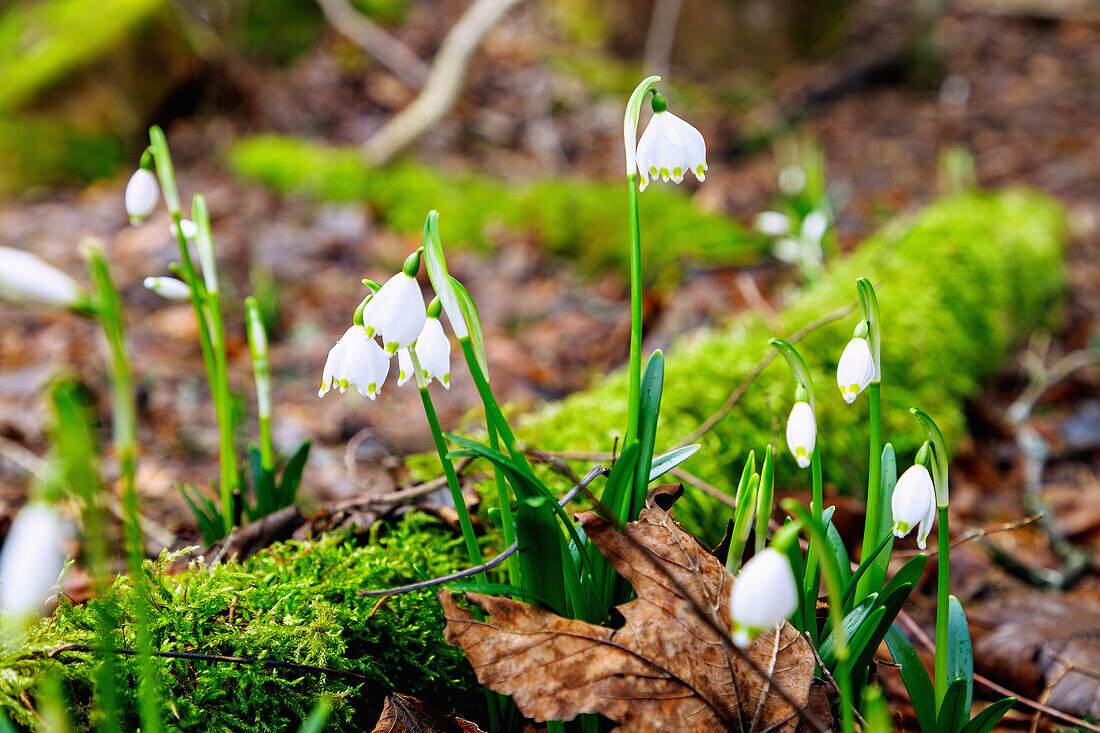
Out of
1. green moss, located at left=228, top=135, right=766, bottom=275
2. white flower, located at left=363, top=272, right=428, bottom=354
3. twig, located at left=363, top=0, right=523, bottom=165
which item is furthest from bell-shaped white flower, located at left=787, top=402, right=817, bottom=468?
twig, located at left=363, top=0, right=523, bottom=165

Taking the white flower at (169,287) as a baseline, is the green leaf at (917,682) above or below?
below

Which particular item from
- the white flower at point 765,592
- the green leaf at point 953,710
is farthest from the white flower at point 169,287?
the green leaf at point 953,710

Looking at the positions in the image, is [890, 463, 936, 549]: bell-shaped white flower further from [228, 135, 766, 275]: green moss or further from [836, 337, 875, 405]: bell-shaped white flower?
[228, 135, 766, 275]: green moss

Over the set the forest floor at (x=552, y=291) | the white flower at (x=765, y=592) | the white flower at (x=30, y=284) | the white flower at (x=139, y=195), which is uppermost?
the white flower at (x=139, y=195)

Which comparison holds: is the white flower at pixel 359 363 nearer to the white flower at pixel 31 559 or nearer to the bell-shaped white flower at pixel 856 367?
the white flower at pixel 31 559

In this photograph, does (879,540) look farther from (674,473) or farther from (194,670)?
(194,670)

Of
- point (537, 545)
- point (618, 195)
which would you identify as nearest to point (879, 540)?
point (537, 545)

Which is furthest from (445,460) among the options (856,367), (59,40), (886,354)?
(59,40)
